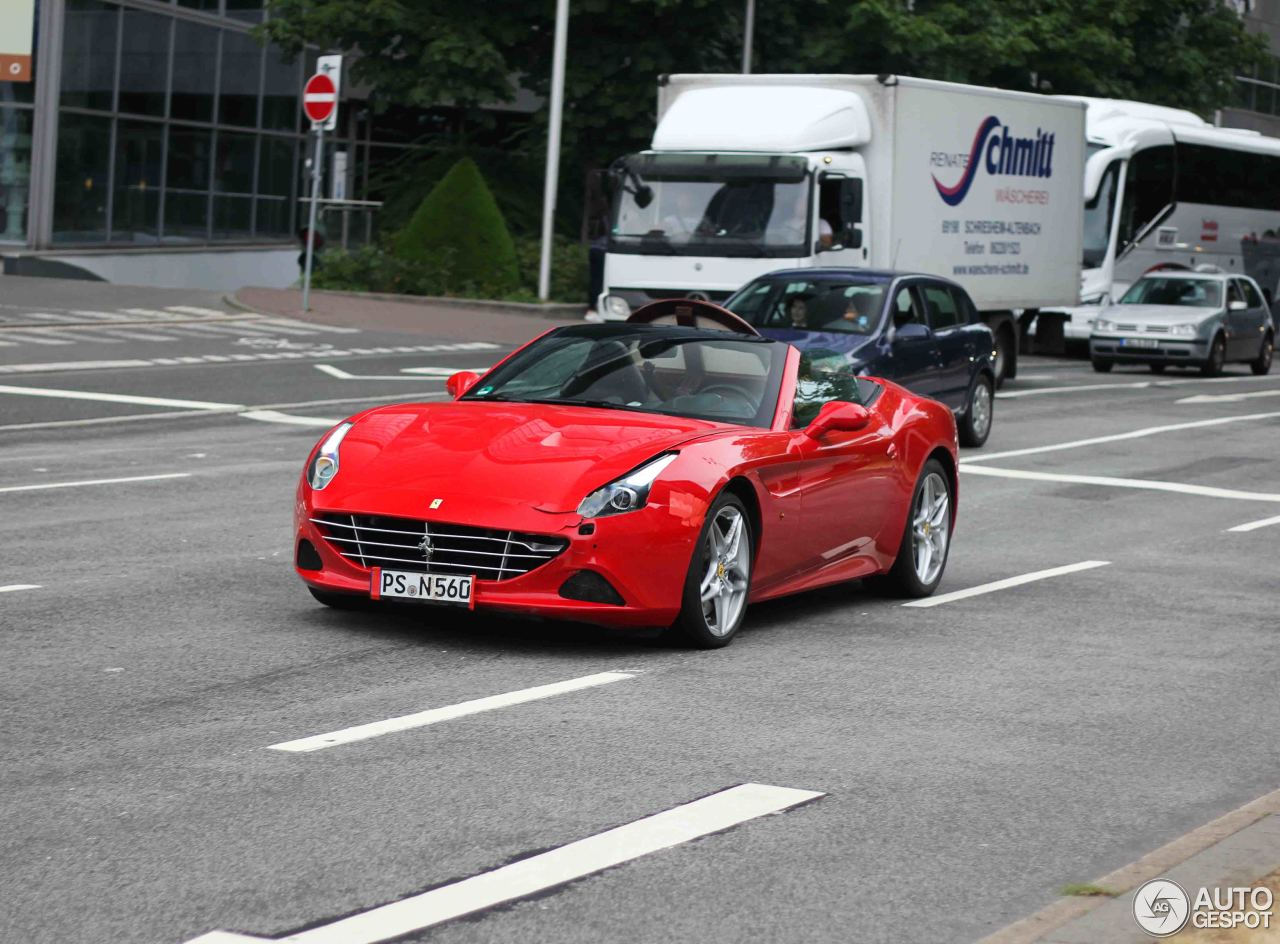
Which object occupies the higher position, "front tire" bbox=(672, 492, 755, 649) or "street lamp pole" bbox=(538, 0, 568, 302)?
"street lamp pole" bbox=(538, 0, 568, 302)

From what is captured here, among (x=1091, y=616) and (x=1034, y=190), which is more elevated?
(x=1034, y=190)

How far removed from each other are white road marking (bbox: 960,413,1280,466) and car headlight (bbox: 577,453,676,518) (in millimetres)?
9818

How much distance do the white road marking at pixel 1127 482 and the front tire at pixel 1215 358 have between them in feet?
52.4

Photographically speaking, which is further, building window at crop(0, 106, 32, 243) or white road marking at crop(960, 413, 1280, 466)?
building window at crop(0, 106, 32, 243)

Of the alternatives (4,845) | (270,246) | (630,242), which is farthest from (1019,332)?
(4,845)

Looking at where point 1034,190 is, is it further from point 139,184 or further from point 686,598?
point 686,598

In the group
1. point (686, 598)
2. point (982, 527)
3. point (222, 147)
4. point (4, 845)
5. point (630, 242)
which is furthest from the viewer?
point (222, 147)

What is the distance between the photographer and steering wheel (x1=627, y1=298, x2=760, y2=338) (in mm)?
10961

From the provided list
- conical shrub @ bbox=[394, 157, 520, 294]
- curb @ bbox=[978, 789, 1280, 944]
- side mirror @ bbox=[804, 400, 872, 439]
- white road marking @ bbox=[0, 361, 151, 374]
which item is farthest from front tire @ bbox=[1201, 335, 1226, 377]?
curb @ bbox=[978, 789, 1280, 944]

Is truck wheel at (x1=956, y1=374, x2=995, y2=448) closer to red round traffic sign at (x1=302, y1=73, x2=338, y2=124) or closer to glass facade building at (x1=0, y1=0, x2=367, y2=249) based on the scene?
red round traffic sign at (x1=302, y1=73, x2=338, y2=124)

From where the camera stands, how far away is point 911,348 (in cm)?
1923

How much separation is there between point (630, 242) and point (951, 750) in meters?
18.3

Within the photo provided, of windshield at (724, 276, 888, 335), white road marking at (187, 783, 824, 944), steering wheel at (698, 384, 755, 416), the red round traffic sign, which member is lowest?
white road marking at (187, 783, 824, 944)

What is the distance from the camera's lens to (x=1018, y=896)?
5469 millimetres
